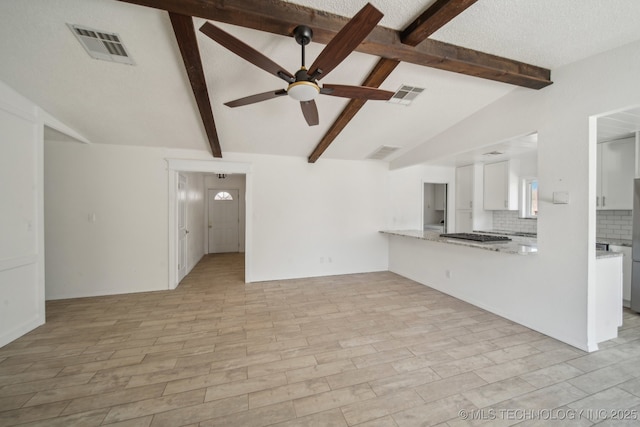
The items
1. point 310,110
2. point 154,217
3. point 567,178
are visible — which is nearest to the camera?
point 310,110

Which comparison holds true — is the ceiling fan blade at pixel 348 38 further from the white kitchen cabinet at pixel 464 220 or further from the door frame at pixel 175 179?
the white kitchen cabinet at pixel 464 220

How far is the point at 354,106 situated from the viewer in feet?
10.2

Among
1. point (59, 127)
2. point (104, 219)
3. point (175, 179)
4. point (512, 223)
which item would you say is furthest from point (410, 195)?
point (59, 127)

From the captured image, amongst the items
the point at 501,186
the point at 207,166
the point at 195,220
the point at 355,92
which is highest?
the point at 355,92

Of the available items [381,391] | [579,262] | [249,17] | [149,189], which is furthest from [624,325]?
[149,189]

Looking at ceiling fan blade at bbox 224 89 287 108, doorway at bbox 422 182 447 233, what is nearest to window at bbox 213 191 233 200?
ceiling fan blade at bbox 224 89 287 108

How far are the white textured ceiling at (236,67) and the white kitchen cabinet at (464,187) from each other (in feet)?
7.45

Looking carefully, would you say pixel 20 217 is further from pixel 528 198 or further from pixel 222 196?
pixel 528 198

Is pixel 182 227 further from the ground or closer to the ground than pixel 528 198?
closer to the ground

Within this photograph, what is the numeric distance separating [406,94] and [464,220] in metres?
3.91

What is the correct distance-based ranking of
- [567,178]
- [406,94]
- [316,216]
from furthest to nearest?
[316,216]
[406,94]
[567,178]

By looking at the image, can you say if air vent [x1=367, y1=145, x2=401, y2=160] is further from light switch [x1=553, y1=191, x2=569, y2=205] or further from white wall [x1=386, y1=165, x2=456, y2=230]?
light switch [x1=553, y1=191, x2=569, y2=205]

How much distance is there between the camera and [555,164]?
263 cm

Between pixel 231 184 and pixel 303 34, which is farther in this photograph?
pixel 231 184
